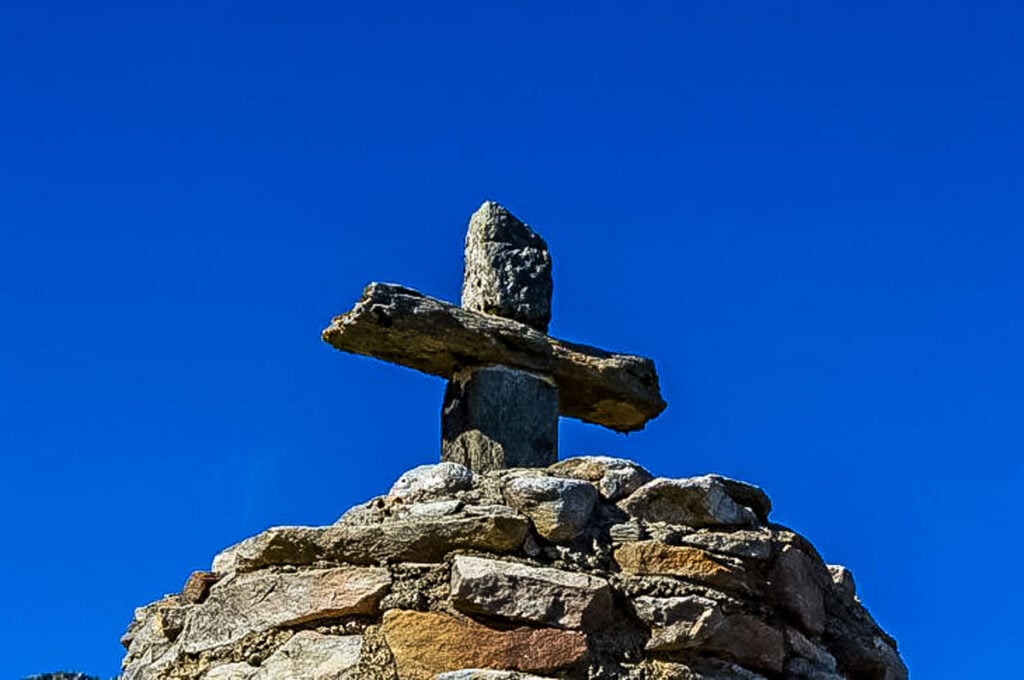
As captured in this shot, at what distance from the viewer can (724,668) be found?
191 inches

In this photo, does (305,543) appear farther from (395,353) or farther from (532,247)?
(532,247)

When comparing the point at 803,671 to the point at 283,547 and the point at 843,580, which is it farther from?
the point at 283,547

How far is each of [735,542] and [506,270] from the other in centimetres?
306

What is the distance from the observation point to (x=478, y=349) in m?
7.50

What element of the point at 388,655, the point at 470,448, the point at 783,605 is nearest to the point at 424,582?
the point at 388,655

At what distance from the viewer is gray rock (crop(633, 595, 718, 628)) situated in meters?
4.79

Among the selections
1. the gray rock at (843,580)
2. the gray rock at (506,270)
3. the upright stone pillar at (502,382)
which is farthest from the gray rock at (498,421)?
the gray rock at (843,580)

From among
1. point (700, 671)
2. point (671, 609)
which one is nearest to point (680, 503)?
point (671, 609)

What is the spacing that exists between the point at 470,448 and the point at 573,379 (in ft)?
2.58

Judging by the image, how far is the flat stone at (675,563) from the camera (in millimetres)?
4922

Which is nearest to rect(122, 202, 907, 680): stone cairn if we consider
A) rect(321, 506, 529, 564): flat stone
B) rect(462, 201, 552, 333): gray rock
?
rect(321, 506, 529, 564): flat stone

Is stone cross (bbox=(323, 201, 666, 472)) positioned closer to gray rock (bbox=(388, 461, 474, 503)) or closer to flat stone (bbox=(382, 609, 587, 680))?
gray rock (bbox=(388, 461, 474, 503))

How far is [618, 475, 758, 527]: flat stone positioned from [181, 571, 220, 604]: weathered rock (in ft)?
4.71

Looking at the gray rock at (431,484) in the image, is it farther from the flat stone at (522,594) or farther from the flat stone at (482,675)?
the flat stone at (482,675)
